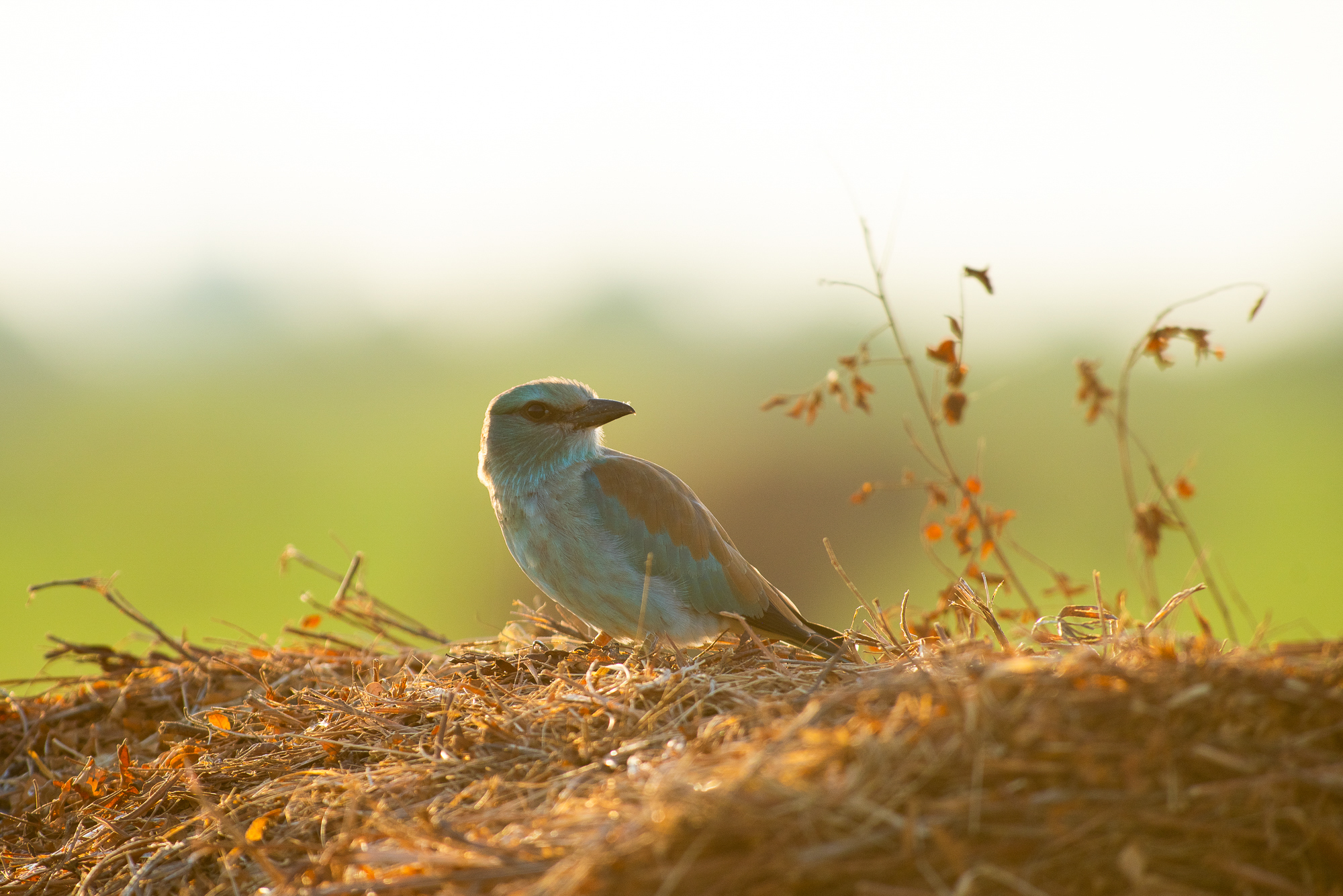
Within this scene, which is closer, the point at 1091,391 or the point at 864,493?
the point at 1091,391

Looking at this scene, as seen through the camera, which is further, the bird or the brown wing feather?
the brown wing feather

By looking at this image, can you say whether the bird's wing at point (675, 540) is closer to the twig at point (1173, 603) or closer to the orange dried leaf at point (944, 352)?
the orange dried leaf at point (944, 352)

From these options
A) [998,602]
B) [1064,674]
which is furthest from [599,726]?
[998,602]

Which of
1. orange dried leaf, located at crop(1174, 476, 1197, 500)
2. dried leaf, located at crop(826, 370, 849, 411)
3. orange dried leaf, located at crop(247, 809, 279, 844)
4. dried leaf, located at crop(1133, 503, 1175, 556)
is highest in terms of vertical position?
dried leaf, located at crop(826, 370, 849, 411)

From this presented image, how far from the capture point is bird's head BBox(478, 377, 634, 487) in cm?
536

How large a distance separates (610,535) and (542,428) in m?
0.78

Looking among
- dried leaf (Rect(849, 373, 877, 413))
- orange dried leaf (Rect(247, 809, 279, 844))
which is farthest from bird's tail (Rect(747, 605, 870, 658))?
orange dried leaf (Rect(247, 809, 279, 844))

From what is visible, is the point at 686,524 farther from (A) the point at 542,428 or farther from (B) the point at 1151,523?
(B) the point at 1151,523

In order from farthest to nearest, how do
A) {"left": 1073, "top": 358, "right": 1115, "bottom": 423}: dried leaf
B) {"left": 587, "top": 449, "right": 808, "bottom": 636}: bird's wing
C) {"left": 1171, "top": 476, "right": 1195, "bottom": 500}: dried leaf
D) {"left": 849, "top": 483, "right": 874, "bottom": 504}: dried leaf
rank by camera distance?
1. {"left": 849, "top": 483, "right": 874, "bottom": 504}: dried leaf
2. {"left": 587, "top": 449, "right": 808, "bottom": 636}: bird's wing
3. {"left": 1171, "top": 476, "right": 1195, "bottom": 500}: dried leaf
4. {"left": 1073, "top": 358, "right": 1115, "bottom": 423}: dried leaf

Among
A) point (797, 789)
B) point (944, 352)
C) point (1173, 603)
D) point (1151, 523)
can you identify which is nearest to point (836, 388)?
point (944, 352)

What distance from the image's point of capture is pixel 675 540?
5.08 m

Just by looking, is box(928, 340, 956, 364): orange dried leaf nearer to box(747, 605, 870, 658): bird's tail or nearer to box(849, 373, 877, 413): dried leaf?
box(849, 373, 877, 413): dried leaf

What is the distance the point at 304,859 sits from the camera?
274 cm

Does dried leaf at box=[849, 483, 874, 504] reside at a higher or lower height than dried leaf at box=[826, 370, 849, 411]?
lower
